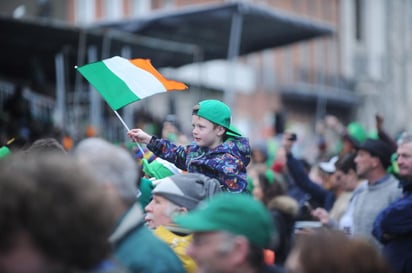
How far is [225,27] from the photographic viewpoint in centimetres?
1723

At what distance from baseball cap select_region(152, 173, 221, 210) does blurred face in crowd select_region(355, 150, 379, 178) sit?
3.09m

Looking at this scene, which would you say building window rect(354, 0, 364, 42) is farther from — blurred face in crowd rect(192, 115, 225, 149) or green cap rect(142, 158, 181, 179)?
blurred face in crowd rect(192, 115, 225, 149)

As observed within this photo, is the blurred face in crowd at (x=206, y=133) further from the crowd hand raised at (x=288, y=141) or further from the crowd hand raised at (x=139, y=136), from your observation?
the crowd hand raised at (x=288, y=141)

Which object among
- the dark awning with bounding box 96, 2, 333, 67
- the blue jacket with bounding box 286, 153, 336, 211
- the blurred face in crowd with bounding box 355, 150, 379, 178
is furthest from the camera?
the dark awning with bounding box 96, 2, 333, 67

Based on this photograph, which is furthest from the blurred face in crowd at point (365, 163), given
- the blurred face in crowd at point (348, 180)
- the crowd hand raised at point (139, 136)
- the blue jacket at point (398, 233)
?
the crowd hand raised at point (139, 136)

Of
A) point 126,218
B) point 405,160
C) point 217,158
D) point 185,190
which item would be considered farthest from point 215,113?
point 126,218

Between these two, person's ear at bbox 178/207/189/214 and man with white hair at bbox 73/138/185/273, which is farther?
person's ear at bbox 178/207/189/214

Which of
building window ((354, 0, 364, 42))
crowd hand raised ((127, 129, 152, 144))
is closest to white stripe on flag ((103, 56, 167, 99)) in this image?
crowd hand raised ((127, 129, 152, 144))

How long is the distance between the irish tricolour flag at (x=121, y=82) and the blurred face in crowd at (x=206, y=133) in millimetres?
730

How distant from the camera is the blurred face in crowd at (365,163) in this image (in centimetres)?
735

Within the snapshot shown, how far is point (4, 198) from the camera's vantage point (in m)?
2.71

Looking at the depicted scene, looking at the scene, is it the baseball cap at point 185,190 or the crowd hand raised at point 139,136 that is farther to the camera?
the crowd hand raised at point 139,136

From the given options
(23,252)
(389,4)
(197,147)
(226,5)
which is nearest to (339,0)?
(389,4)

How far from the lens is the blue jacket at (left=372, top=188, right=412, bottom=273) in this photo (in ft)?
19.7
